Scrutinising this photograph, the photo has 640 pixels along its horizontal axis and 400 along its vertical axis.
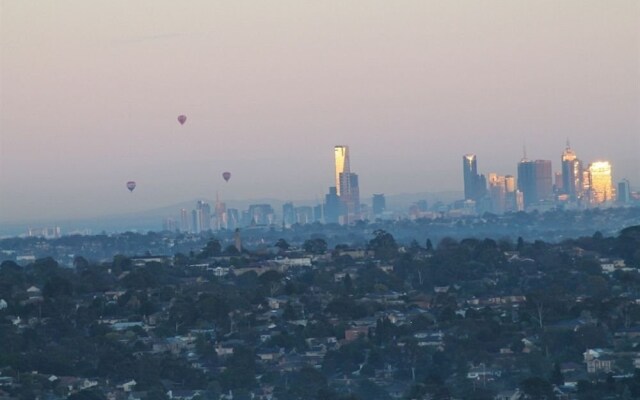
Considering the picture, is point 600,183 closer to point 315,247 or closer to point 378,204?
point 378,204

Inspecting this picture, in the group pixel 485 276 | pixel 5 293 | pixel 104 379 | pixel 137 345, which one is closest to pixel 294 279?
pixel 485 276

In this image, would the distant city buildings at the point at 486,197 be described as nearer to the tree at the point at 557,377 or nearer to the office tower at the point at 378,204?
the office tower at the point at 378,204

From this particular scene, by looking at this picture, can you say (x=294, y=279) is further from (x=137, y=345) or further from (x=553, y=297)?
(x=137, y=345)

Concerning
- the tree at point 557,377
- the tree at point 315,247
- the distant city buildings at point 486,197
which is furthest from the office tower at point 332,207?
the tree at point 557,377

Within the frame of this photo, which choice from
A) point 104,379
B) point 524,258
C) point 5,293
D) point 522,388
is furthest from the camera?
point 524,258

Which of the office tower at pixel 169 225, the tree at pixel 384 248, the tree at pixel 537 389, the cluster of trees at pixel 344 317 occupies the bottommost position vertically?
the tree at pixel 537 389

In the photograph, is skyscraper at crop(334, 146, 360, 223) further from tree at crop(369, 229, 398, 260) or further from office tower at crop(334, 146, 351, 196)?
tree at crop(369, 229, 398, 260)

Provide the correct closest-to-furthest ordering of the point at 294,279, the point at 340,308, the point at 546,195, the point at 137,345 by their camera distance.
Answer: the point at 137,345 → the point at 340,308 → the point at 294,279 → the point at 546,195
